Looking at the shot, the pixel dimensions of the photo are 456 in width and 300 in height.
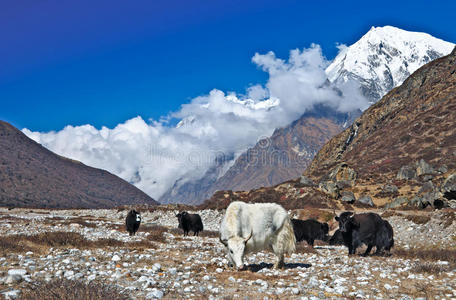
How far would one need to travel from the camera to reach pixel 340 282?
9898 mm

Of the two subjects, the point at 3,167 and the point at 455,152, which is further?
the point at 3,167

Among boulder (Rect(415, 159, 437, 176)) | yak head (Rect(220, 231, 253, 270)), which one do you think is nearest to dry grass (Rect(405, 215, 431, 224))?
yak head (Rect(220, 231, 253, 270))

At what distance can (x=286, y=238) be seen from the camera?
12977 mm

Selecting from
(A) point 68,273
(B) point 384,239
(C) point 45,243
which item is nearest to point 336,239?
(B) point 384,239

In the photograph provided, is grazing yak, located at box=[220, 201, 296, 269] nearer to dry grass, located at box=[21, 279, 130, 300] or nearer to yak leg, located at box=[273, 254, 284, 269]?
yak leg, located at box=[273, 254, 284, 269]

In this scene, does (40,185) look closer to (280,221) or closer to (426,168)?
(426,168)

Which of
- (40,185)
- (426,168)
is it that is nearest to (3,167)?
(40,185)

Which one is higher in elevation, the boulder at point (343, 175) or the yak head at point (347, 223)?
the boulder at point (343, 175)

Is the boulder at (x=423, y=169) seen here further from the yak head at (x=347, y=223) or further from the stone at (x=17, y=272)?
the stone at (x=17, y=272)

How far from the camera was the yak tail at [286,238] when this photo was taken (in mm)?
12890

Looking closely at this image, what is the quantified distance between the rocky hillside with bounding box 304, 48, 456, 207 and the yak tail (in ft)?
101

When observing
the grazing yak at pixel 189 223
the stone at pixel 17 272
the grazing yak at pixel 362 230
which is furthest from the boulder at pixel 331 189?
the stone at pixel 17 272

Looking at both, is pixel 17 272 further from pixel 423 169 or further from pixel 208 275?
pixel 423 169

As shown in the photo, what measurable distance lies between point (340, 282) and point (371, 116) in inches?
6161
